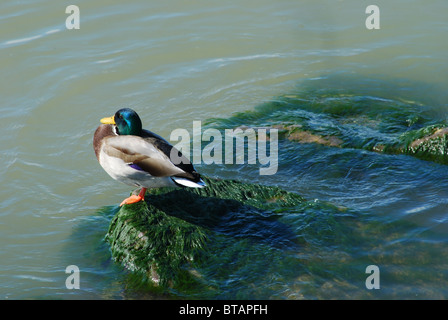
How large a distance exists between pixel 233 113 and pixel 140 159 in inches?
118

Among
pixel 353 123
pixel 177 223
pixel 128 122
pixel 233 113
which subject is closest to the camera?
pixel 177 223

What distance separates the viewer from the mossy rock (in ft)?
13.8

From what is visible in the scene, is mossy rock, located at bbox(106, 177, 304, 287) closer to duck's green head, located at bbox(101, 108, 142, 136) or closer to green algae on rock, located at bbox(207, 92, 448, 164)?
duck's green head, located at bbox(101, 108, 142, 136)

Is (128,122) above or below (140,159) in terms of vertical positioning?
above

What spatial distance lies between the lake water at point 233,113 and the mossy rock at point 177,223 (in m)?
0.17

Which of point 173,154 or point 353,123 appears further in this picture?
point 353,123

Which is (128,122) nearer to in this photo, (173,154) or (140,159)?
(140,159)

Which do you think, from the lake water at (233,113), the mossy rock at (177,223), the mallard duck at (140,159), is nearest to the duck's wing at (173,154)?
the mallard duck at (140,159)

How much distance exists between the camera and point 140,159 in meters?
4.46

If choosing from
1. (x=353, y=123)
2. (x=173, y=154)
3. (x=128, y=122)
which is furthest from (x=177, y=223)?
(x=353, y=123)

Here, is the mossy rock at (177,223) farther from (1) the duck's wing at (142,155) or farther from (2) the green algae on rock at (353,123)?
(2) the green algae on rock at (353,123)

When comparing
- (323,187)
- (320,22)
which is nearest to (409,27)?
(320,22)

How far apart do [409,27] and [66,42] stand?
5.74m
